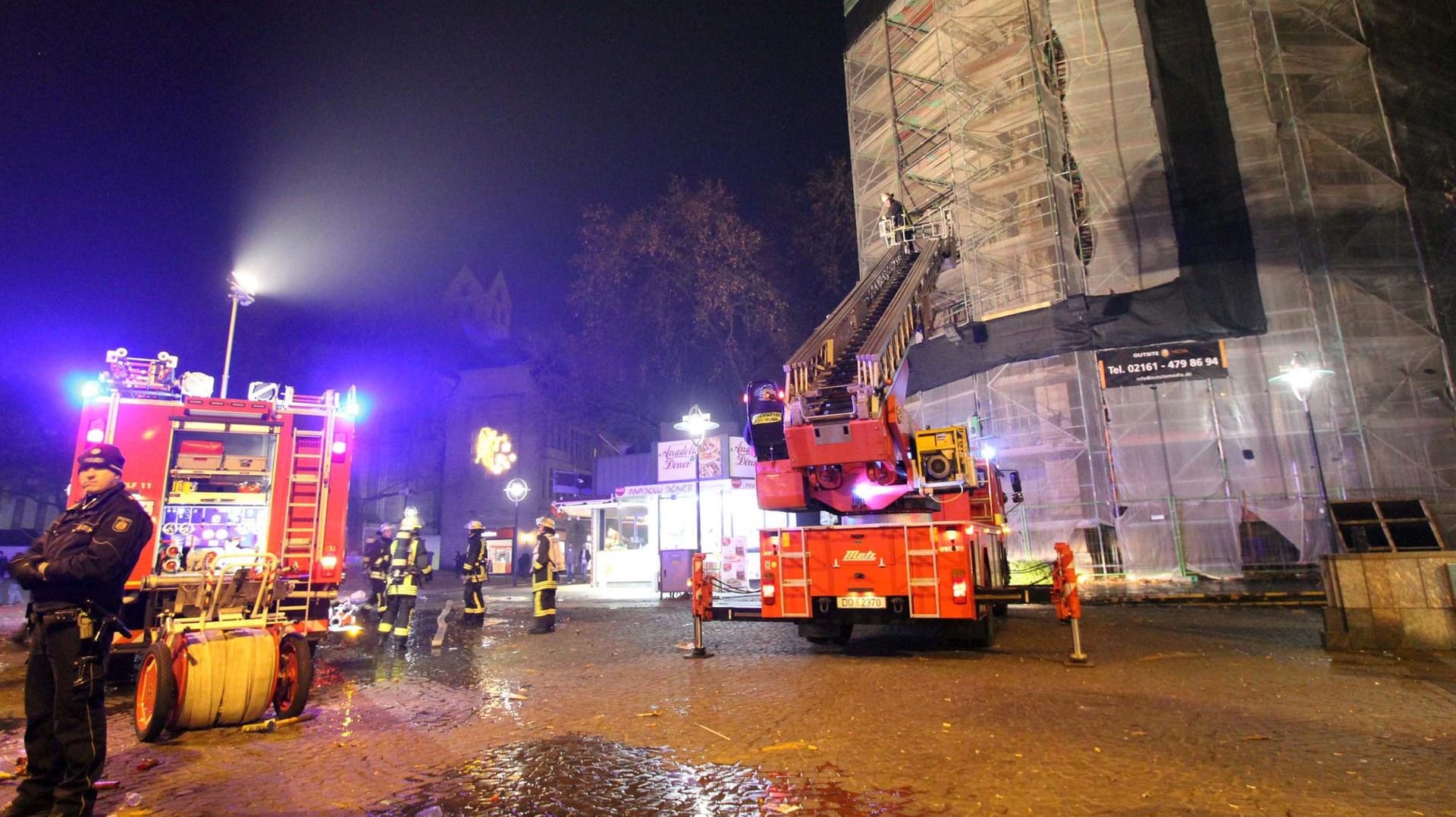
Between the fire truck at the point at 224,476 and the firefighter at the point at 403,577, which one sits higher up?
the fire truck at the point at 224,476

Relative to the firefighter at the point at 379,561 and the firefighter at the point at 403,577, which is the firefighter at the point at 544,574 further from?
the firefighter at the point at 379,561

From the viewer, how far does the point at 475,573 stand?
11.7 meters

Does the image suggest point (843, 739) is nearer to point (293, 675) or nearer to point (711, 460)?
point (293, 675)

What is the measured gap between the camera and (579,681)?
7258 mm

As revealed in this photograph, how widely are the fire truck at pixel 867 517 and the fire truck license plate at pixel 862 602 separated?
1 centimetres

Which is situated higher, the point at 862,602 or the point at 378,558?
the point at 378,558

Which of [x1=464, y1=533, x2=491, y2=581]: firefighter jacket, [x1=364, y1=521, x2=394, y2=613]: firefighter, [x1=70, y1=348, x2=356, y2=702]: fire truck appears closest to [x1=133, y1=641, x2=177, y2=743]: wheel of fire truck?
[x1=70, y1=348, x2=356, y2=702]: fire truck

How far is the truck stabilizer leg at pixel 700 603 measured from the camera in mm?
8695

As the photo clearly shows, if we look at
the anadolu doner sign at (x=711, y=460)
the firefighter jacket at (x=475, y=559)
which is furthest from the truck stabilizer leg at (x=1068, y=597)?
the anadolu doner sign at (x=711, y=460)

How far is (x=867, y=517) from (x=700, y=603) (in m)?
2.74

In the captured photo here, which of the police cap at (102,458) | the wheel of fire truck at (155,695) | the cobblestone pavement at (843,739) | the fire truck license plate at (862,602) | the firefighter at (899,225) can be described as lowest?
the cobblestone pavement at (843,739)

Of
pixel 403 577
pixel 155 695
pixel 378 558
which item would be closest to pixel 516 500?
pixel 378 558

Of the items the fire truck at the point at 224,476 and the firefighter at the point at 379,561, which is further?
the firefighter at the point at 379,561

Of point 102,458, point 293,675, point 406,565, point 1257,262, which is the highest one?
point 1257,262
